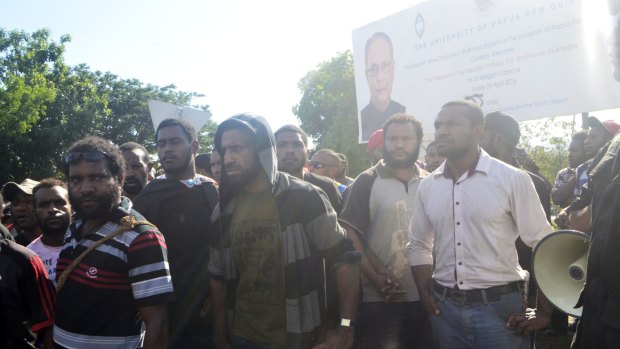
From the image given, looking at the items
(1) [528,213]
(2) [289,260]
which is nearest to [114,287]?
(2) [289,260]

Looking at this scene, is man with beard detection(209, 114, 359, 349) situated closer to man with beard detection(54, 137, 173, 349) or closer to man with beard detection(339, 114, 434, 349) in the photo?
man with beard detection(54, 137, 173, 349)

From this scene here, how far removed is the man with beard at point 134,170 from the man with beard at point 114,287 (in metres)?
1.93

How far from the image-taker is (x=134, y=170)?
441 cm

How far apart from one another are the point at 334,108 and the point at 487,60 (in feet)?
76.8

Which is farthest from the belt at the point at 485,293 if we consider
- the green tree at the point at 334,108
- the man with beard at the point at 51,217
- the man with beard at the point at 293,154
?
the green tree at the point at 334,108

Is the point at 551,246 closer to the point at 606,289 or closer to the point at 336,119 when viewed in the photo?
the point at 606,289

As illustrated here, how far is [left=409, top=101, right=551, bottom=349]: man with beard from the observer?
266 cm

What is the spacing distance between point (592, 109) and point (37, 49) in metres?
32.9

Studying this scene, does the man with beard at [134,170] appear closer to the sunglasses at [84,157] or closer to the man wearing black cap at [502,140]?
the sunglasses at [84,157]

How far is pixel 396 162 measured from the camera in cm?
354

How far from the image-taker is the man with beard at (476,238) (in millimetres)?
2662

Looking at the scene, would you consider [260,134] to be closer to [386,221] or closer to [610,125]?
[386,221]

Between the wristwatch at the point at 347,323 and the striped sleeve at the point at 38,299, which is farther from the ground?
the striped sleeve at the point at 38,299

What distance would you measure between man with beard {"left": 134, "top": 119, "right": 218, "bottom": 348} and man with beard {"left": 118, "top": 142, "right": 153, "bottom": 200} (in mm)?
827
